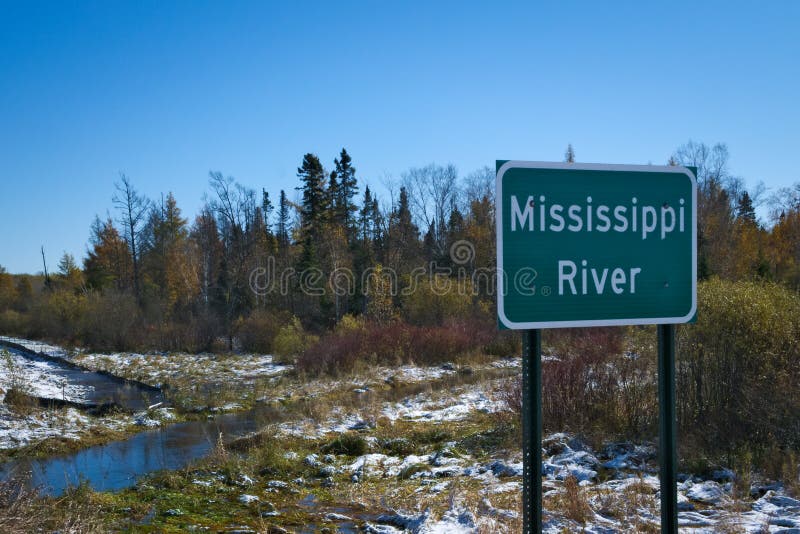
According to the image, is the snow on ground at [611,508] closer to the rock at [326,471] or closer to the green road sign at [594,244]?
the rock at [326,471]

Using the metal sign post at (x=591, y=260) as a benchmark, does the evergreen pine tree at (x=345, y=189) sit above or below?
above

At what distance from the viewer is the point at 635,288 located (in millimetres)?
2568

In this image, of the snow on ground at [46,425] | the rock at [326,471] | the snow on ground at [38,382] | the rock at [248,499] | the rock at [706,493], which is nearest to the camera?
the rock at [706,493]

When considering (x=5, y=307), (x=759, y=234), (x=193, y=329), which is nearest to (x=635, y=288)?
(x=193, y=329)

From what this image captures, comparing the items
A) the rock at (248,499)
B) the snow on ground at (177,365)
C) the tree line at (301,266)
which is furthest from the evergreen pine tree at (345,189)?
the rock at (248,499)

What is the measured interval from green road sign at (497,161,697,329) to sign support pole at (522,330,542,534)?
0.38 feet

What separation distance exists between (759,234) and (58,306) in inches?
2051

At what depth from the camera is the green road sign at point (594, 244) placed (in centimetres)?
239

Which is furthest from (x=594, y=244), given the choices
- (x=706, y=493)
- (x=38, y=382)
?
(x=38, y=382)

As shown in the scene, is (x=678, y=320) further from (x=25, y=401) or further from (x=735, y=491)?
(x=25, y=401)

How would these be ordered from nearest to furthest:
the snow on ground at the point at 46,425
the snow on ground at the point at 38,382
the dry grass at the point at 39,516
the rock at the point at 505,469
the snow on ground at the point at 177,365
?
the dry grass at the point at 39,516 → the rock at the point at 505,469 → the snow on ground at the point at 46,425 → the snow on ground at the point at 38,382 → the snow on ground at the point at 177,365

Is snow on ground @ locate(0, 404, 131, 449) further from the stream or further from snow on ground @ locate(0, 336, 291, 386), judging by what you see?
snow on ground @ locate(0, 336, 291, 386)

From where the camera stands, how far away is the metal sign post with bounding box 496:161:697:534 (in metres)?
2.38

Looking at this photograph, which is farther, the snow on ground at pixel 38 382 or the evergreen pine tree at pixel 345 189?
the evergreen pine tree at pixel 345 189
